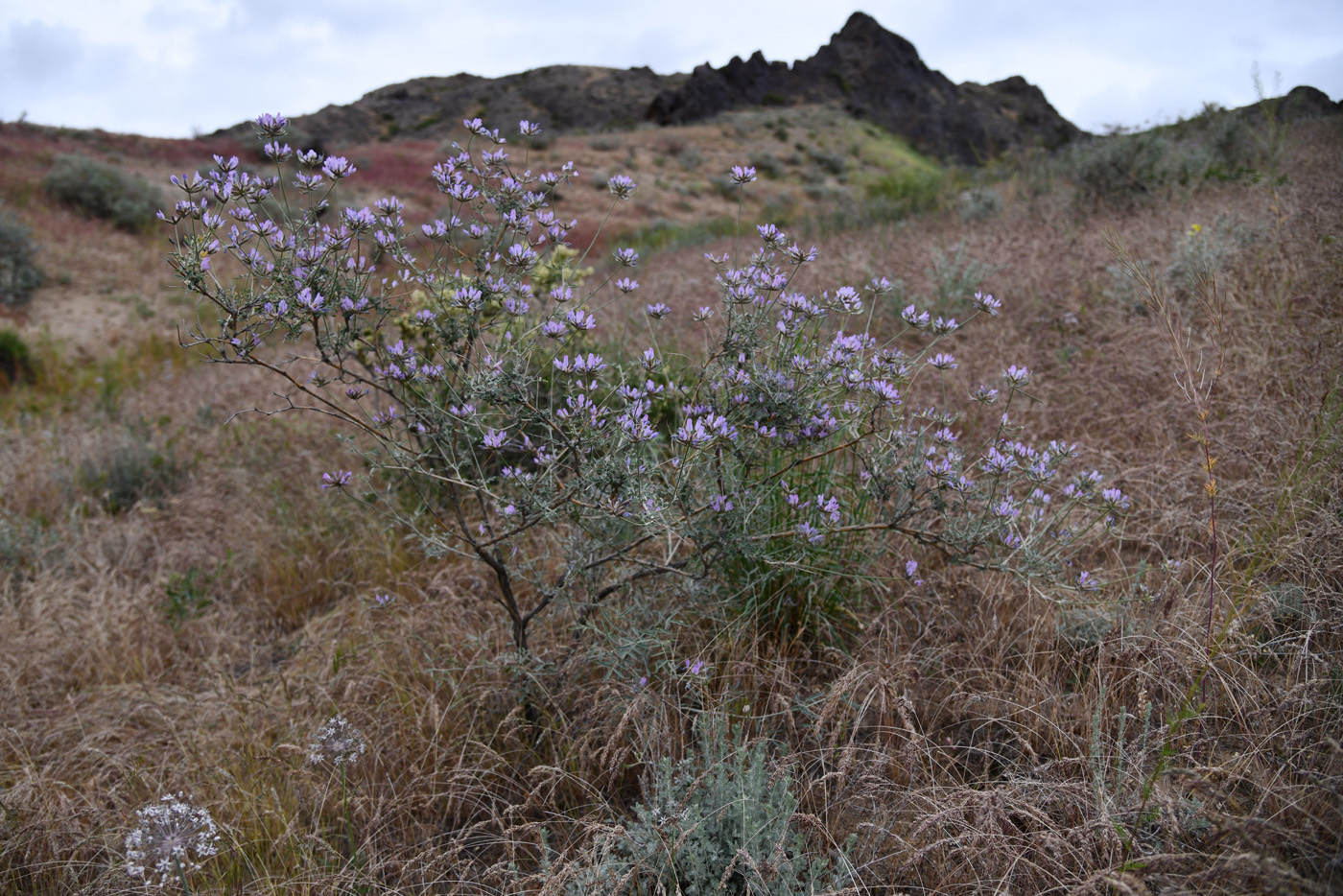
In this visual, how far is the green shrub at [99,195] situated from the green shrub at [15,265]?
2.55m

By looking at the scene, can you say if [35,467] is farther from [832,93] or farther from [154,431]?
[832,93]

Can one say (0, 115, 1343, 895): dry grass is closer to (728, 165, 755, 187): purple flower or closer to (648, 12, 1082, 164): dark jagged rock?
(728, 165, 755, 187): purple flower

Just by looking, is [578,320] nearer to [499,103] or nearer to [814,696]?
[814,696]

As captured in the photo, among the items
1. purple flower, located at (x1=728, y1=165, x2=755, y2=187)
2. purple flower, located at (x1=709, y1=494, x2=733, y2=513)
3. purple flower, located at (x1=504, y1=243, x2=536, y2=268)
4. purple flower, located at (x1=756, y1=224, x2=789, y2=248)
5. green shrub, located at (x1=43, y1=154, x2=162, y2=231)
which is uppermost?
green shrub, located at (x1=43, y1=154, x2=162, y2=231)

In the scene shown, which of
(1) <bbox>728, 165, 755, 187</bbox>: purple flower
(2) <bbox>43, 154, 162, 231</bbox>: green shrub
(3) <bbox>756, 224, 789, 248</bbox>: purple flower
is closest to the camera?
(3) <bbox>756, 224, 789, 248</bbox>: purple flower

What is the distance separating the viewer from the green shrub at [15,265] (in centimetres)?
894

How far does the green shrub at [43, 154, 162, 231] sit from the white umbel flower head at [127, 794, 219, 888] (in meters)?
14.0

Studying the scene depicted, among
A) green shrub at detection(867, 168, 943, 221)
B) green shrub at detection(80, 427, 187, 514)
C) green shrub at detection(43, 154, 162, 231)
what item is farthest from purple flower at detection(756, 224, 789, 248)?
green shrub at detection(43, 154, 162, 231)

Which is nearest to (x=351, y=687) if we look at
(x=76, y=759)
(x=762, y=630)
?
(x=76, y=759)

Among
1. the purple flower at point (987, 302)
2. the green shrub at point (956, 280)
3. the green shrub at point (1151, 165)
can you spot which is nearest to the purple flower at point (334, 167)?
the purple flower at point (987, 302)

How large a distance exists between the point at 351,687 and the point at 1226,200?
23.7ft

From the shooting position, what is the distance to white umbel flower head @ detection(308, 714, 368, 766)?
181 centimetres

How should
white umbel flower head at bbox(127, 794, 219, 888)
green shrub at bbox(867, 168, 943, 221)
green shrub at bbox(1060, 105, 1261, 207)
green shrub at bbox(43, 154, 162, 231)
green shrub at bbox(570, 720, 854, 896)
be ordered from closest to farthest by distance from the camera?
green shrub at bbox(570, 720, 854, 896)
white umbel flower head at bbox(127, 794, 219, 888)
green shrub at bbox(1060, 105, 1261, 207)
green shrub at bbox(867, 168, 943, 221)
green shrub at bbox(43, 154, 162, 231)

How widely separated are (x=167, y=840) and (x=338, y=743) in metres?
0.39
